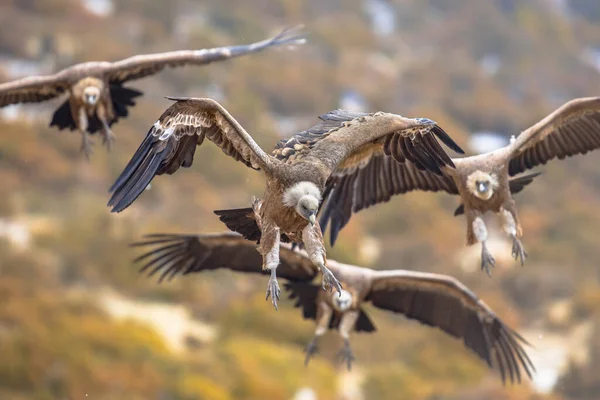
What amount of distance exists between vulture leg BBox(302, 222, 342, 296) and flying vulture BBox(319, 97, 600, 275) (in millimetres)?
1803

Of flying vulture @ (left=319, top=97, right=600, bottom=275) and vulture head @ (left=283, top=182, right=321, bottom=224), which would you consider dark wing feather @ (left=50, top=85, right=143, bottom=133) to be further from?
vulture head @ (left=283, top=182, right=321, bottom=224)

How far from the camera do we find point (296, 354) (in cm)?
2562

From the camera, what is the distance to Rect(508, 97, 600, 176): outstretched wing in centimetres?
1025

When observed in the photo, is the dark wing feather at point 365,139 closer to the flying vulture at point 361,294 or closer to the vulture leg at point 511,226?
the vulture leg at point 511,226

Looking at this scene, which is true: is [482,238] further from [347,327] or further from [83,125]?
[83,125]

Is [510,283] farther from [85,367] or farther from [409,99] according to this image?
[409,99]

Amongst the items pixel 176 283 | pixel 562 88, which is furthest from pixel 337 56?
pixel 176 283

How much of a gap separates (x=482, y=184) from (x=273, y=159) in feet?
9.38

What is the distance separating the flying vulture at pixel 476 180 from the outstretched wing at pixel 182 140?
219cm

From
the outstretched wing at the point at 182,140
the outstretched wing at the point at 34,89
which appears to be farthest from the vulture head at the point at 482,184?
the outstretched wing at the point at 34,89

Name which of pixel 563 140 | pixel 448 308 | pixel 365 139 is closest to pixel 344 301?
pixel 448 308

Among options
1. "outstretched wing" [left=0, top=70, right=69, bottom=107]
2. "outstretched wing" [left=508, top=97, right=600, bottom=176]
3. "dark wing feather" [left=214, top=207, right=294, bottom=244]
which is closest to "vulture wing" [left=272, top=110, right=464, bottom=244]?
"dark wing feather" [left=214, top=207, right=294, bottom=244]

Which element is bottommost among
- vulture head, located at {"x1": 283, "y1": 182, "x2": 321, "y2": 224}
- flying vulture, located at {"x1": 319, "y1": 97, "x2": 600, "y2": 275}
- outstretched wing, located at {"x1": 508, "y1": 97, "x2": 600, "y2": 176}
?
vulture head, located at {"x1": 283, "y1": 182, "x2": 321, "y2": 224}

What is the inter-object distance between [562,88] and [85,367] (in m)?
39.1
